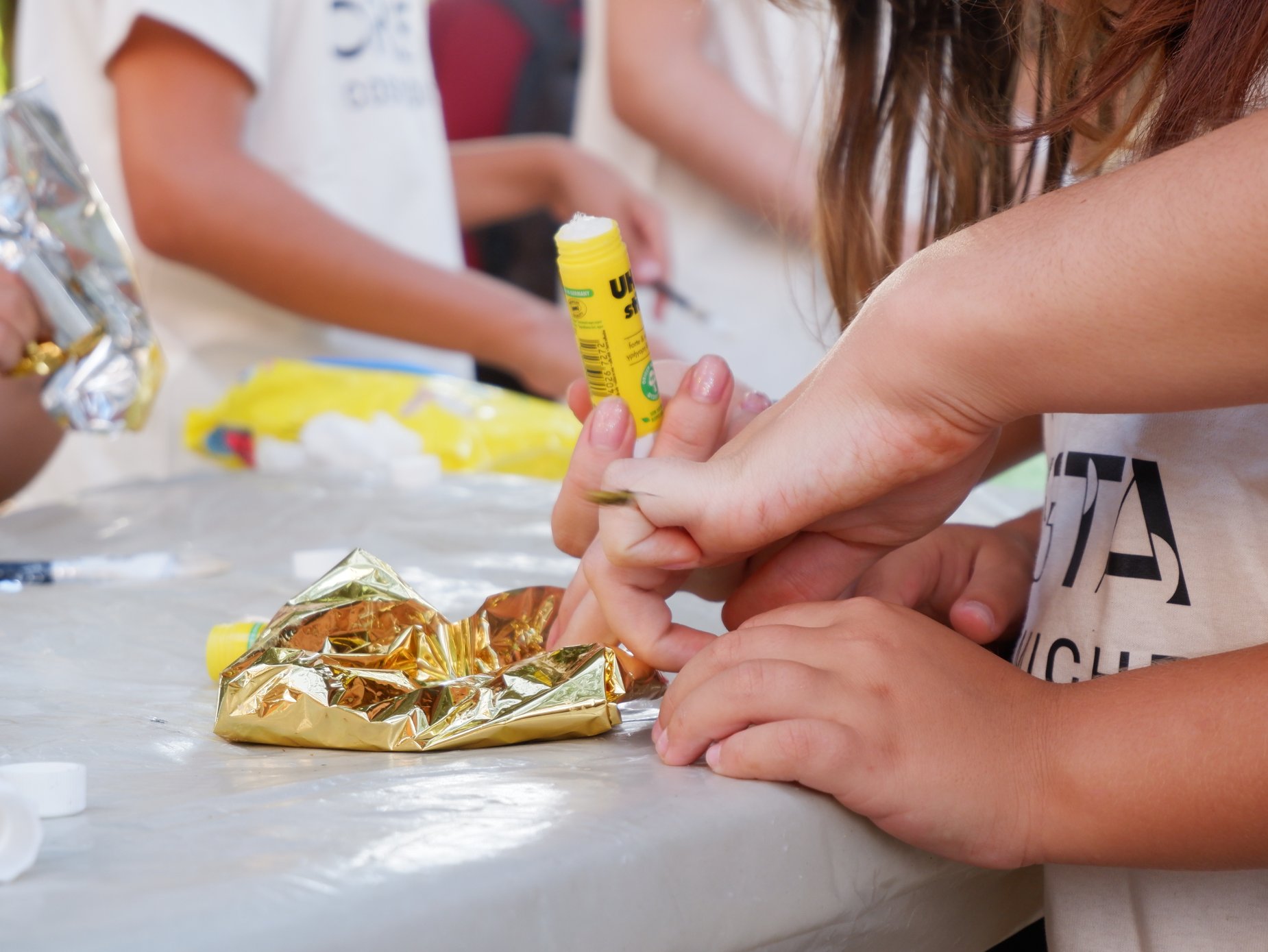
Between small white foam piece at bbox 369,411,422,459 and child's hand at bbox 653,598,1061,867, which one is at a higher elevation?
small white foam piece at bbox 369,411,422,459

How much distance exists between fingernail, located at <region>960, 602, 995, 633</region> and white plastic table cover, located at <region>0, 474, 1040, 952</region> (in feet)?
0.36

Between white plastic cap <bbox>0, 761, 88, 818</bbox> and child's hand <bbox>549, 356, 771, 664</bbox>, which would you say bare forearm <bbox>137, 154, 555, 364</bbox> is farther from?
white plastic cap <bbox>0, 761, 88, 818</bbox>

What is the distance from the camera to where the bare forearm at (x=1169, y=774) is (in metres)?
0.38

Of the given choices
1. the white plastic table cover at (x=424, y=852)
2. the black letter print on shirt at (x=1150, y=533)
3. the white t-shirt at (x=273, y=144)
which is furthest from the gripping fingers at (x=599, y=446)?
the white t-shirt at (x=273, y=144)

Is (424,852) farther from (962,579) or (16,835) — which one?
(962,579)

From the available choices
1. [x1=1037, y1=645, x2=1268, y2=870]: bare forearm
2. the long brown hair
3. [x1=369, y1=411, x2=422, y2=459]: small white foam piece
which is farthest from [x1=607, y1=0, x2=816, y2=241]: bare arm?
[x1=1037, y1=645, x2=1268, y2=870]: bare forearm

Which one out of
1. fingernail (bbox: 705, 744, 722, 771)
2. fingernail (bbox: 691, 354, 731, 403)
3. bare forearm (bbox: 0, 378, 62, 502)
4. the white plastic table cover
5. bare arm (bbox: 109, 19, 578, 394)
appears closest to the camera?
the white plastic table cover

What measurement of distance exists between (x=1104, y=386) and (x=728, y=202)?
5.46 ft

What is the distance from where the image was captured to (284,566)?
0.82 m

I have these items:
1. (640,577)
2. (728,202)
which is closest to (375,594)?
(640,577)

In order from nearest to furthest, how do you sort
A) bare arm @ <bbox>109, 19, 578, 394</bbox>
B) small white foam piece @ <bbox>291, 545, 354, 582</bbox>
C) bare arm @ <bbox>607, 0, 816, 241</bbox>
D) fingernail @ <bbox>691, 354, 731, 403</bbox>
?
fingernail @ <bbox>691, 354, 731, 403</bbox>, small white foam piece @ <bbox>291, 545, 354, 582</bbox>, bare arm @ <bbox>109, 19, 578, 394</bbox>, bare arm @ <bbox>607, 0, 816, 241</bbox>

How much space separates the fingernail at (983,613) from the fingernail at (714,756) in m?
0.20

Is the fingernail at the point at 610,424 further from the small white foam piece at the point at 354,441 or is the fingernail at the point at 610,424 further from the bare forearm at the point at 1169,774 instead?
the small white foam piece at the point at 354,441

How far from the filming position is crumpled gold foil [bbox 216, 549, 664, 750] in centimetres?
44
